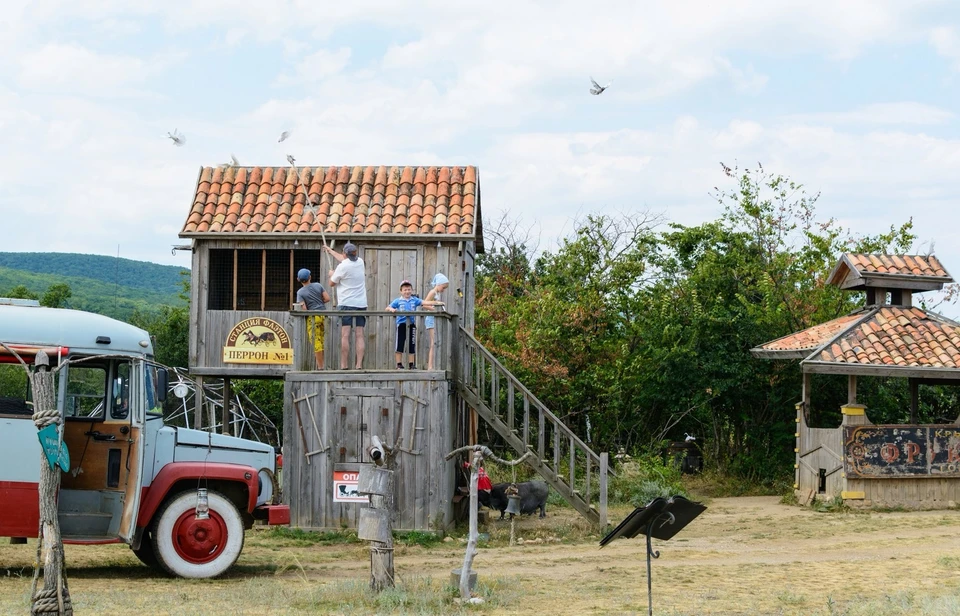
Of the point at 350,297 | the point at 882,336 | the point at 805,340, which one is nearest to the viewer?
the point at 350,297

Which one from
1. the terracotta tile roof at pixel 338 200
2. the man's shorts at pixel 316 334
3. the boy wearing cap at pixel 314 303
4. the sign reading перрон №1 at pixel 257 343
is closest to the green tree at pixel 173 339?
the terracotta tile roof at pixel 338 200

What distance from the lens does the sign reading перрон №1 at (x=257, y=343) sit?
774 inches

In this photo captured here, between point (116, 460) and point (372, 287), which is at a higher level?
point (372, 287)

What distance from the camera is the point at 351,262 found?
57.6 feet

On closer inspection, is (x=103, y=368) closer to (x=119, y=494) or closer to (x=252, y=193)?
(x=119, y=494)

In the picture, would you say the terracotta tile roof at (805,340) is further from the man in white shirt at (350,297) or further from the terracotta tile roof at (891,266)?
the man in white shirt at (350,297)

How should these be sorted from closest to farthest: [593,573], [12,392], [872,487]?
[12,392] → [593,573] → [872,487]

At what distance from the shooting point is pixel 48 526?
31.1 feet

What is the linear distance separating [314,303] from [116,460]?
6.00m

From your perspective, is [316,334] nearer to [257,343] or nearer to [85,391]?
[257,343]

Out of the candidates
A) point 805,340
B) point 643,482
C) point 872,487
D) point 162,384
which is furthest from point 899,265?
point 162,384

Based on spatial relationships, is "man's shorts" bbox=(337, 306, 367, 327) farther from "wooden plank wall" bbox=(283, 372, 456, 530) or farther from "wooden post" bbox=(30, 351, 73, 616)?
→ "wooden post" bbox=(30, 351, 73, 616)

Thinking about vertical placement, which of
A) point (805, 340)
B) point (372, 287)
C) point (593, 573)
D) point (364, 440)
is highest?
point (372, 287)

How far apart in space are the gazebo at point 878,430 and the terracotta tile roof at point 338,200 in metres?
6.90
